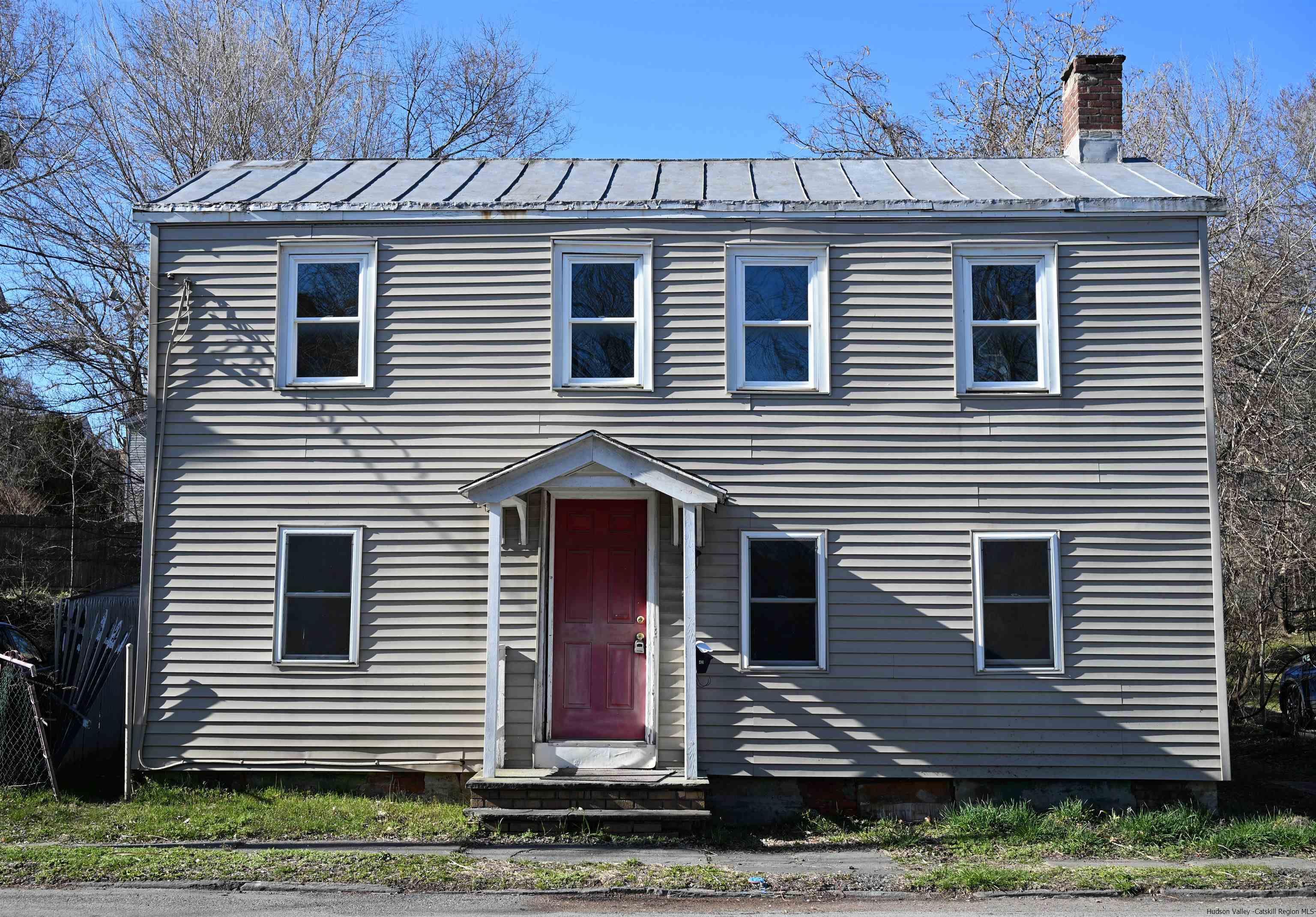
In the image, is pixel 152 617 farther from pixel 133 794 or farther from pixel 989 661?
pixel 989 661

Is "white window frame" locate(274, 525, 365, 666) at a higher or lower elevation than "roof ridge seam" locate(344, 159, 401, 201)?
lower

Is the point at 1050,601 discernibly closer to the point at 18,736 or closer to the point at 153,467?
the point at 153,467

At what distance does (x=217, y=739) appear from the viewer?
10.6 metres

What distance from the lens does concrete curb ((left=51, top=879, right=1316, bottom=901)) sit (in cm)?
796

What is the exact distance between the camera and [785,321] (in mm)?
10977

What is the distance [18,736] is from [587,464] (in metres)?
6.38

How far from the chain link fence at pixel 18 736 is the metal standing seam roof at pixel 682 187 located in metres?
4.85

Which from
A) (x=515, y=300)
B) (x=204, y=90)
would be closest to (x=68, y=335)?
(x=204, y=90)

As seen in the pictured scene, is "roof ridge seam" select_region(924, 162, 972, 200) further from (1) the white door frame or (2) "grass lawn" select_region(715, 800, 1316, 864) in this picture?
(2) "grass lawn" select_region(715, 800, 1316, 864)

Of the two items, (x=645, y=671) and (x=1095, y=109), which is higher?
(x=1095, y=109)

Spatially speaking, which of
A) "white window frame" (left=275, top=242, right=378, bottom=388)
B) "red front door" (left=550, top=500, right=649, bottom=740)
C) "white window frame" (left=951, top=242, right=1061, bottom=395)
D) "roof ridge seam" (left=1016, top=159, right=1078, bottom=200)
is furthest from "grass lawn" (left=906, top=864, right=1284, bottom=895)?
"white window frame" (left=275, top=242, right=378, bottom=388)

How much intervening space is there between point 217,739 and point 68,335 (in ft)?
41.5

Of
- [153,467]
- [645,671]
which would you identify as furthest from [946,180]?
[153,467]

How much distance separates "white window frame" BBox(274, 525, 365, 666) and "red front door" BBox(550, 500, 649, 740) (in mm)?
1920
